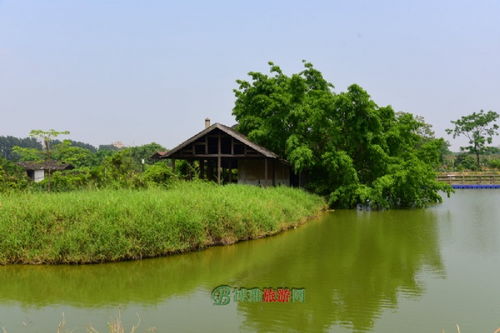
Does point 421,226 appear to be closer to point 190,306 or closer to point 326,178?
point 326,178

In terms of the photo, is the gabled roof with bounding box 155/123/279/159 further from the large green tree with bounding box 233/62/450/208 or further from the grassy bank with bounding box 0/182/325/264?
the grassy bank with bounding box 0/182/325/264

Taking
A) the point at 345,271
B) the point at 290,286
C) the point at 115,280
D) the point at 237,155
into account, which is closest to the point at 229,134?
the point at 237,155

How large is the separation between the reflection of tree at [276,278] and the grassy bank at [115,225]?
258 millimetres

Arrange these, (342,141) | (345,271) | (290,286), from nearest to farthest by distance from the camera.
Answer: (290,286), (345,271), (342,141)

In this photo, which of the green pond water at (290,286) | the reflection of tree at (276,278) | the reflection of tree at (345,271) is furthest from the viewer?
the reflection of tree at (276,278)

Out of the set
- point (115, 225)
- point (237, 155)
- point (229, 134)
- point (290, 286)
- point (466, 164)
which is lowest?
point (290, 286)

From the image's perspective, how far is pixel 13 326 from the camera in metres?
5.65

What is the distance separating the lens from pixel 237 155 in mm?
18250

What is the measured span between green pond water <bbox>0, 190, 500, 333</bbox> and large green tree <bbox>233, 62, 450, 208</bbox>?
6950 millimetres

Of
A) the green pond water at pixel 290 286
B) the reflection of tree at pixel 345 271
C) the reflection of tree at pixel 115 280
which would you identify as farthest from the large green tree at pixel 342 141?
the reflection of tree at pixel 115 280

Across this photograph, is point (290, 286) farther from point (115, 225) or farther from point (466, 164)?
point (466, 164)

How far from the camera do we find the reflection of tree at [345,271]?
587 cm

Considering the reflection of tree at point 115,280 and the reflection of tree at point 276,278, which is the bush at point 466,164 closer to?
the reflection of tree at point 276,278

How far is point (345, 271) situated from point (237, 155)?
34.9 ft
